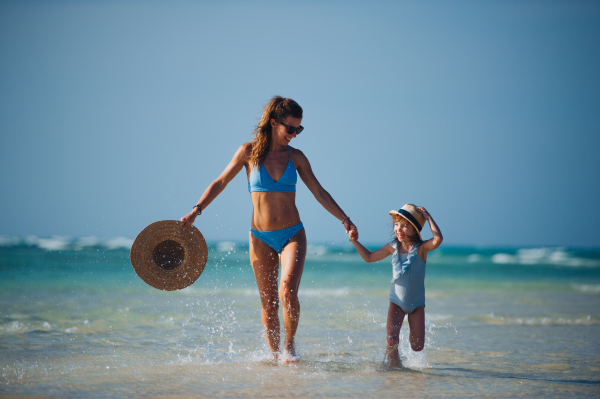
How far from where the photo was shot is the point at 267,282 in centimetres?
420

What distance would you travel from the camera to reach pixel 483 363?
14.6 ft

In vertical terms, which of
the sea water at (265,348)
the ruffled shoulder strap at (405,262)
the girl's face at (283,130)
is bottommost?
the sea water at (265,348)

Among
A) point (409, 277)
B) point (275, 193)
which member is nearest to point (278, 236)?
point (275, 193)

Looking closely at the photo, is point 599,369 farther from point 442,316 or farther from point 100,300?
point 100,300

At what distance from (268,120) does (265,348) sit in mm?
2169

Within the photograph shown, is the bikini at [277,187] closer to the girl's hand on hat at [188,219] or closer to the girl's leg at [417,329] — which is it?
the girl's hand on hat at [188,219]

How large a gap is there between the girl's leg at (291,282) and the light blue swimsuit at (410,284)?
0.82 metres

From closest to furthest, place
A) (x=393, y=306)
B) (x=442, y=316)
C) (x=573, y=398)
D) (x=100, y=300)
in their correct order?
(x=573, y=398) < (x=393, y=306) < (x=442, y=316) < (x=100, y=300)

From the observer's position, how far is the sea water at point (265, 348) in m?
3.45

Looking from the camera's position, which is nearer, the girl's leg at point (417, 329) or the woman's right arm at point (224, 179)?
the girl's leg at point (417, 329)

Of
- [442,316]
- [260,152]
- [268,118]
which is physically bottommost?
[442,316]

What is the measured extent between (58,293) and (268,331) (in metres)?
7.44

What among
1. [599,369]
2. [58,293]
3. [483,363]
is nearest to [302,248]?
[483,363]

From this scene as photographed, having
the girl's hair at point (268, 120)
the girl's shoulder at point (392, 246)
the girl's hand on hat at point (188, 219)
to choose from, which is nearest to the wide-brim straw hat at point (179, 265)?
the girl's hand on hat at point (188, 219)
